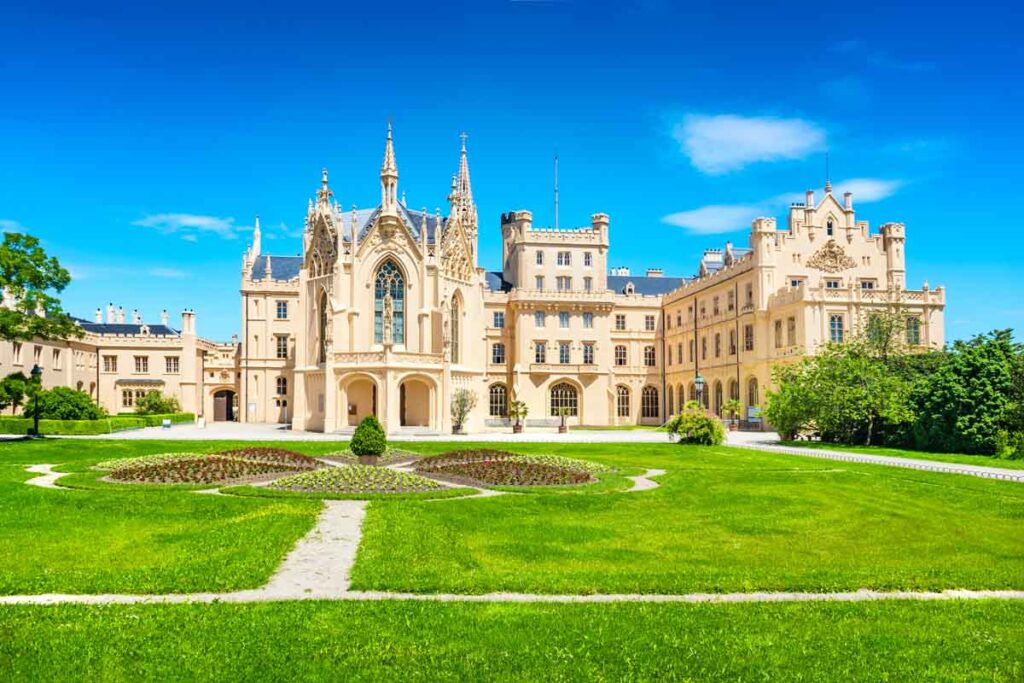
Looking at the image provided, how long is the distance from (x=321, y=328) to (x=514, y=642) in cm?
4861

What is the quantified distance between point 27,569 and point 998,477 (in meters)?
24.8

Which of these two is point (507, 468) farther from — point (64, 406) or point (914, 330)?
point (914, 330)

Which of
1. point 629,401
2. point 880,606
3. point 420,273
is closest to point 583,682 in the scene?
point 880,606

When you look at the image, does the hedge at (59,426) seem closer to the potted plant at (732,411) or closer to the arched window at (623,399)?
the potted plant at (732,411)

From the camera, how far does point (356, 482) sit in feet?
69.8

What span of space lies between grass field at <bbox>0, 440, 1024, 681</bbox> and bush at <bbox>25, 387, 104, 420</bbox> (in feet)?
103

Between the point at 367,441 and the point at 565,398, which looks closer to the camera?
the point at 367,441

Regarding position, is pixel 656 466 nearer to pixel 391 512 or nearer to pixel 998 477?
pixel 998 477

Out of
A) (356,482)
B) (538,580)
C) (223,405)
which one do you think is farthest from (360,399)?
(538,580)

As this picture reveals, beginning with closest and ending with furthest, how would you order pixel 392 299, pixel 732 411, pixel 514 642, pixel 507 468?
pixel 514 642, pixel 507 468, pixel 392 299, pixel 732 411

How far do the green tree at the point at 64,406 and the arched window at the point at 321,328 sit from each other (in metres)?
14.6

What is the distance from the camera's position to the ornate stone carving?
5706 cm

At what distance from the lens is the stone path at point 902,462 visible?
24531 millimetres

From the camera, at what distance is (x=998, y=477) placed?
926 inches
